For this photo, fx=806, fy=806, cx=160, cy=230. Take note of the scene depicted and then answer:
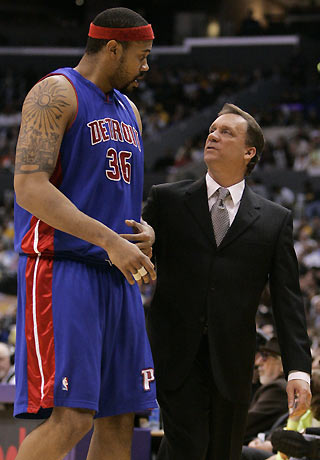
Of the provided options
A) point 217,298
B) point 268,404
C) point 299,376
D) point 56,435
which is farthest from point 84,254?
point 268,404

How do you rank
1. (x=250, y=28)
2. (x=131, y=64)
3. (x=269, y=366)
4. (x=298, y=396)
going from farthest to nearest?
(x=250, y=28) → (x=269, y=366) → (x=298, y=396) → (x=131, y=64)

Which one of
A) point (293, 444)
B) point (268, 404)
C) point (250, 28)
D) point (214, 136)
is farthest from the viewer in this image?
point (250, 28)

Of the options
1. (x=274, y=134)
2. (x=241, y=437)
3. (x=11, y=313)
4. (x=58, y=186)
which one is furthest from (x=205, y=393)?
(x=274, y=134)

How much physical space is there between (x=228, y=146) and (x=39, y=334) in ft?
4.69

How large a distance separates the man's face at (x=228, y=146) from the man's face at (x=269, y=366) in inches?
105

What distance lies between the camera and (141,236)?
3.09m

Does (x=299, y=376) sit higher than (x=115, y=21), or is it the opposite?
(x=115, y=21)

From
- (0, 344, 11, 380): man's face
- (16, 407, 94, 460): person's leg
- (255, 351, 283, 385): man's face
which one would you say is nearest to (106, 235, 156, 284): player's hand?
(16, 407, 94, 460): person's leg

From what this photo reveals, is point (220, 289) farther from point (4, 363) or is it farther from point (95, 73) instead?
point (4, 363)

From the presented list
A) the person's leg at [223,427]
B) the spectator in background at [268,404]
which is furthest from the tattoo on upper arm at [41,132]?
the spectator in background at [268,404]

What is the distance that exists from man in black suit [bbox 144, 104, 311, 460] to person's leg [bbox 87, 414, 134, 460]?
21.4 inches

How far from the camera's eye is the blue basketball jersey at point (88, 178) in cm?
304

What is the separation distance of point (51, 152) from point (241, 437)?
1.69 m

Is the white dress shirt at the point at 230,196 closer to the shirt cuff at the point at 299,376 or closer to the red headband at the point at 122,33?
the shirt cuff at the point at 299,376
